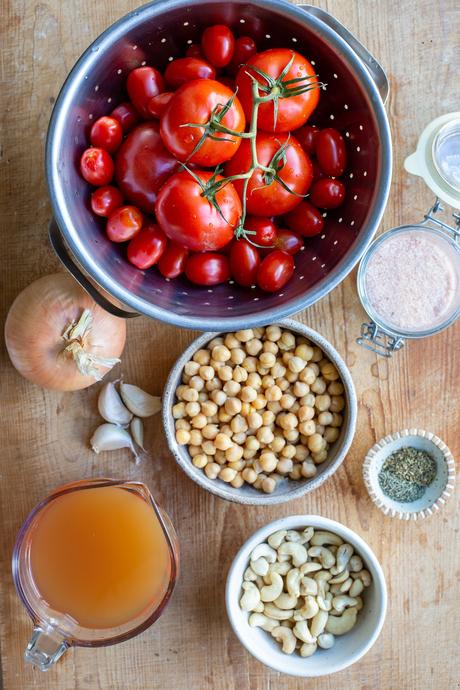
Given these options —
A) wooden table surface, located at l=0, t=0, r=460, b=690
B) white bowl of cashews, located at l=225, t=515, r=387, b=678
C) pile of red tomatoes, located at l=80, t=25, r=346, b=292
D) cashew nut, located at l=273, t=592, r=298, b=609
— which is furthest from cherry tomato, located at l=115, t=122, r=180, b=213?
cashew nut, located at l=273, t=592, r=298, b=609

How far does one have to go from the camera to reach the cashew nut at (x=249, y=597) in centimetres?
116

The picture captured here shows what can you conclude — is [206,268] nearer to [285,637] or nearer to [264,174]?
[264,174]

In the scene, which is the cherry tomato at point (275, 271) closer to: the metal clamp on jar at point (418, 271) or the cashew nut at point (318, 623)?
the metal clamp on jar at point (418, 271)

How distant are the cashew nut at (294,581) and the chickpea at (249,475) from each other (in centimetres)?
16

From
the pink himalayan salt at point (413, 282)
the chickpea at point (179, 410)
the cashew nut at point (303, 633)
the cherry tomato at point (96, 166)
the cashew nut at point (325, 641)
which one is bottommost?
the cashew nut at point (325, 641)

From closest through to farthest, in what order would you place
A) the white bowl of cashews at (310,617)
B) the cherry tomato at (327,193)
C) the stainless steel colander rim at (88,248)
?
the stainless steel colander rim at (88,248), the cherry tomato at (327,193), the white bowl of cashews at (310,617)

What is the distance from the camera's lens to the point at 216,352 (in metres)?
1.18

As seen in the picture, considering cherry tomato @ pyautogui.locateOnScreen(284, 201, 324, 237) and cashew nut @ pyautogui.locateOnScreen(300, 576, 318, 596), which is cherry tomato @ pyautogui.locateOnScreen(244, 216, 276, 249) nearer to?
cherry tomato @ pyautogui.locateOnScreen(284, 201, 324, 237)

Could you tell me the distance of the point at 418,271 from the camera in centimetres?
120

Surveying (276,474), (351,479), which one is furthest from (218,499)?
(351,479)

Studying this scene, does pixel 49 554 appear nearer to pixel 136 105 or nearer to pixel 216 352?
pixel 216 352

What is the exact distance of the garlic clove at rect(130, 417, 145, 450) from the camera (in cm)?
121

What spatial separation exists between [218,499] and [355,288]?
0.41 meters

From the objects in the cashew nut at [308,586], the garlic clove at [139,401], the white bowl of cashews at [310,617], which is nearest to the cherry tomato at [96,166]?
the garlic clove at [139,401]
